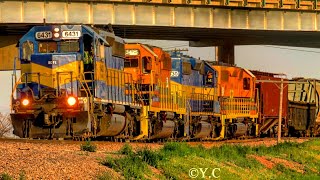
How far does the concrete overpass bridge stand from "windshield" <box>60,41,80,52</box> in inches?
1128

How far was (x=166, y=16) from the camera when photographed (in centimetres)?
5956

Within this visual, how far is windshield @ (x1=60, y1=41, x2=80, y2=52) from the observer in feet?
85.1

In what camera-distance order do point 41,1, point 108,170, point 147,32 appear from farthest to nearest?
point 147,32 → point 41,1 → point 108,170

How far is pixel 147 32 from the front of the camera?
69.4m

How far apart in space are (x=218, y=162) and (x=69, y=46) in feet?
22.4

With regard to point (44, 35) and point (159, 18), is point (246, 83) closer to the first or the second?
point (159, 18)

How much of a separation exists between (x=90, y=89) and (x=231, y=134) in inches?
722

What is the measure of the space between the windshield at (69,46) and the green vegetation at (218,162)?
506cm

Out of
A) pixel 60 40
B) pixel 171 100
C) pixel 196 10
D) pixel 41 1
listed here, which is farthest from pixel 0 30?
pixel 60 40

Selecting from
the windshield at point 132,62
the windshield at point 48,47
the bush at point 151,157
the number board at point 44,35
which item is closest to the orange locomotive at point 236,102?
the windshield at point 132,62

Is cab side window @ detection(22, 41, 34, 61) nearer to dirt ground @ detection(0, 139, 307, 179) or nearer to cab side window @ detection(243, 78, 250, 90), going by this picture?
dirt ground @ detection(0, 139, 307, 179)

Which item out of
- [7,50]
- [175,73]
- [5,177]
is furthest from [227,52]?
[5,177]

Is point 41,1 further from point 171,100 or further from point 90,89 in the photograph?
point 90,89

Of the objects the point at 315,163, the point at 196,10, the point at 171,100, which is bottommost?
the point at 315,163
